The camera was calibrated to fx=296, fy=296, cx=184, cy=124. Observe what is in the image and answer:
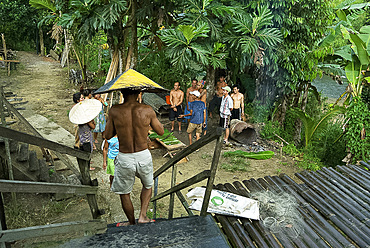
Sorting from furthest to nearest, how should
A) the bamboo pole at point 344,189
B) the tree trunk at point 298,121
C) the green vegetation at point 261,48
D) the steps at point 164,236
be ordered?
the tree trunk at point 298,121 → the green vegetation at point 261,48 → the bamboo pole at point 344,189 → the steps at point 164,236

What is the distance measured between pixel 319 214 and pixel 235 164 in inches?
180

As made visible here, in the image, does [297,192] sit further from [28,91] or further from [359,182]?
[28,91]

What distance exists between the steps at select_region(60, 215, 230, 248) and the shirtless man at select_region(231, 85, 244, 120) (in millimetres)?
6848

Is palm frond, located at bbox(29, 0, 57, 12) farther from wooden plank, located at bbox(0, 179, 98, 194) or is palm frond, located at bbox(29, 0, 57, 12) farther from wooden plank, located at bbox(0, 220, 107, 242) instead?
wooden plank, located at bbox(0, 220, 107, 242)

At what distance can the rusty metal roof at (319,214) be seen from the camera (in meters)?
2.79

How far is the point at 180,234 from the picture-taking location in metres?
2.49

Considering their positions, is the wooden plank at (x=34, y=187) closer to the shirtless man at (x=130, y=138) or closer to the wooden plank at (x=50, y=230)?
the wooden plank at (x=50, y=230)

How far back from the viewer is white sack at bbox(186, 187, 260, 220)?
3070mm

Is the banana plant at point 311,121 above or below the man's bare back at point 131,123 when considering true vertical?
below

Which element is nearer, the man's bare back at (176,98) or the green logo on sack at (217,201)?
the green logo on sack at (217,201)

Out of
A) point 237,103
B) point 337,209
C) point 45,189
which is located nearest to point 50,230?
point 45,189

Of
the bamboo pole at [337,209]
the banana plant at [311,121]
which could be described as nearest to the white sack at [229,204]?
the bamboo pole at [337,209]

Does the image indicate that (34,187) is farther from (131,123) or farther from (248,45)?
(248,45)

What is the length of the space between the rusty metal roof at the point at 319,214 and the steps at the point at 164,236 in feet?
1.24
